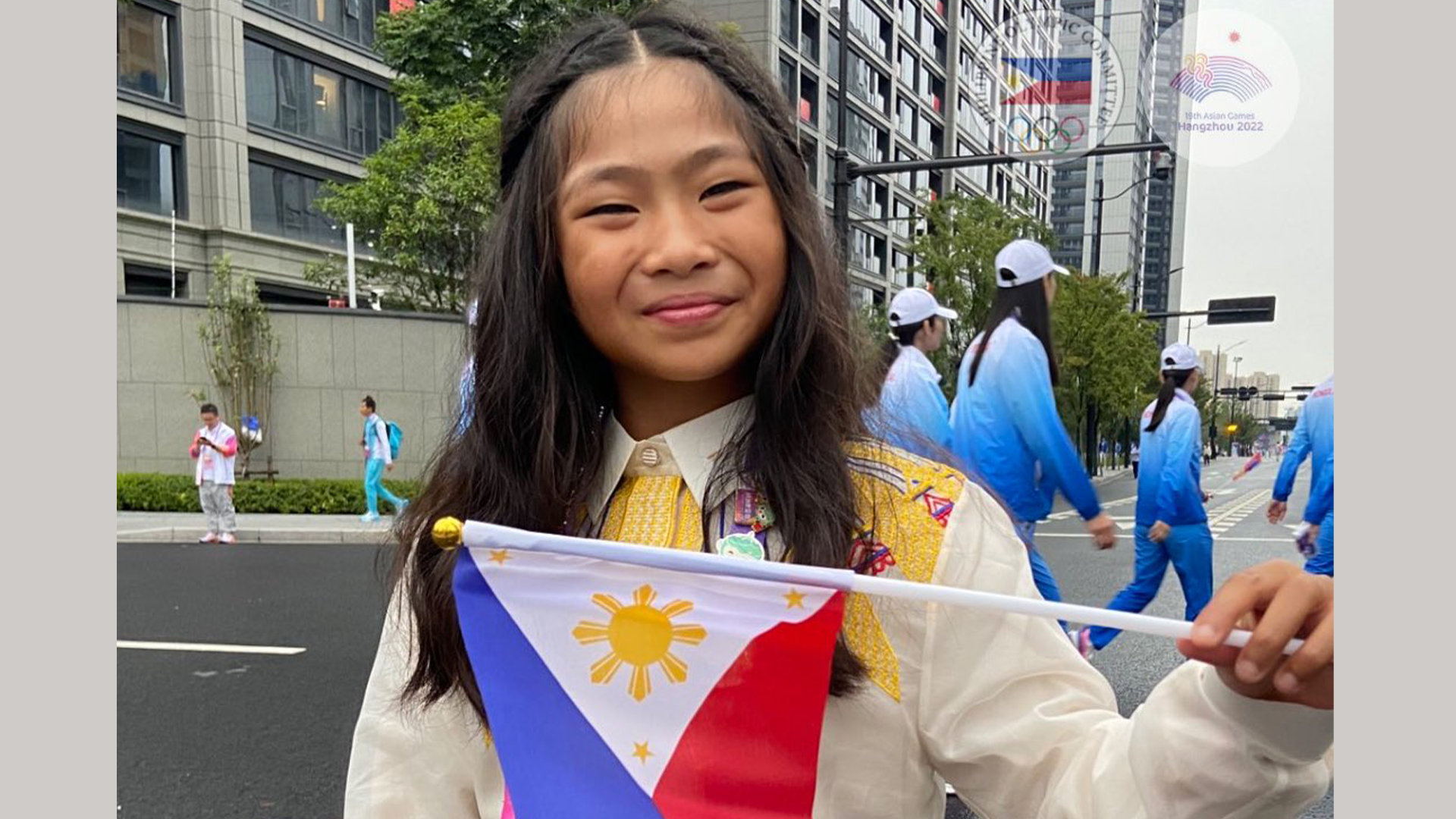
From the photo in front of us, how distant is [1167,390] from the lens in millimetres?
4602

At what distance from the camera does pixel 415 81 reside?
569 inches

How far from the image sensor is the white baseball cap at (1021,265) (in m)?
3.62

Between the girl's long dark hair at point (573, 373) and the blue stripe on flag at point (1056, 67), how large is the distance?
226 inches

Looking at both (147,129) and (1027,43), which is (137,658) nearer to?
(1027,43)

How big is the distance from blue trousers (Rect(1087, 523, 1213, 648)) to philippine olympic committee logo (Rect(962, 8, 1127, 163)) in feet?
9.05

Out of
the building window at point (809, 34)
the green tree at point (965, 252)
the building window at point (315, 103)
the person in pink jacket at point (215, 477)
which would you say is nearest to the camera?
the person in pink jacket at point (215, 477)

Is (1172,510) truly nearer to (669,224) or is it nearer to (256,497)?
(669,224)

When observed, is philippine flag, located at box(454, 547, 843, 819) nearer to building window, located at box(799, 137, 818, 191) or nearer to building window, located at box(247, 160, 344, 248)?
building window, located at box(799, 137, 818, 191)

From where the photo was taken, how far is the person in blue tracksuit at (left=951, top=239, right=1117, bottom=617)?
3.43 metres

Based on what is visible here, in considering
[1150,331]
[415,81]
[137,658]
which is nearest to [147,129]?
[415,81]

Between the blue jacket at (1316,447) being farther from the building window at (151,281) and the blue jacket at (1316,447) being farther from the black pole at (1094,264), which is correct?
the building window at (151,281)

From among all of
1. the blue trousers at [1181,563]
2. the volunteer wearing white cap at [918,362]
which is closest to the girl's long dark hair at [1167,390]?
the blue trousers at [1181,563]

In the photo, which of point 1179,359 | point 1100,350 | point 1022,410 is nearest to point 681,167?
point 1022,410

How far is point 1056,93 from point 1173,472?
10.3ft
